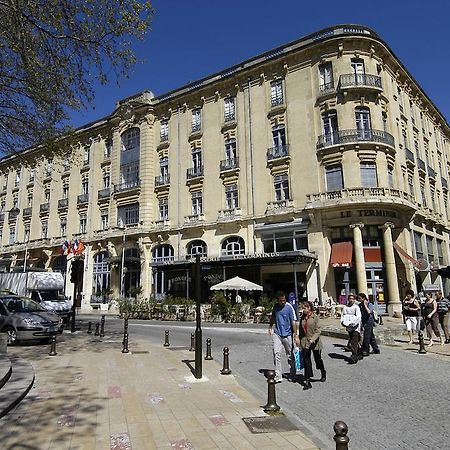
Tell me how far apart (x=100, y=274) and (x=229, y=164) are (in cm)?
1700

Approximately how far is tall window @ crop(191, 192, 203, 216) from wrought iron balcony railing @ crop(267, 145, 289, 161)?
6.84 meters

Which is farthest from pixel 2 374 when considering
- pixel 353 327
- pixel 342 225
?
pixel 342 225

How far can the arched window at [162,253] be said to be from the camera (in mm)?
34375

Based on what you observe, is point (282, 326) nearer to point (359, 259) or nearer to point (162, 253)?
point (359, 259)

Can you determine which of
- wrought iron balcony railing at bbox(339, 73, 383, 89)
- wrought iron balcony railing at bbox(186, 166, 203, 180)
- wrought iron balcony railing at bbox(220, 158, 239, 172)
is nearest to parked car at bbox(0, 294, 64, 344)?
wrought iron balcony railing at bbox(220, 158, 239, 172)

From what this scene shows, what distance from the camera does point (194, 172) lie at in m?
34.3

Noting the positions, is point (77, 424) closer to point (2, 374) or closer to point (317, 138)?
point (2, 374)

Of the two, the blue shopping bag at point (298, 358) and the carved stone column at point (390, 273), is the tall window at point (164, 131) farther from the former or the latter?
the blue shopping bag at point (298, 358)

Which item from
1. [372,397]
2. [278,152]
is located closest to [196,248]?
[278,152]

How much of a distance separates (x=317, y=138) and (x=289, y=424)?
2511 centimetres

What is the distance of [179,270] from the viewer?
1250 inches

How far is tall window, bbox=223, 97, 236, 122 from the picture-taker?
110 feet

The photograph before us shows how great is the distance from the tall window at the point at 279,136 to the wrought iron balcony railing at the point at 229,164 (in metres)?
3.34

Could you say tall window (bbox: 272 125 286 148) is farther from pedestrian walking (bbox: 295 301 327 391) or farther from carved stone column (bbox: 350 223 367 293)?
pedestrian walking (bbox: 295 301 327 391)
